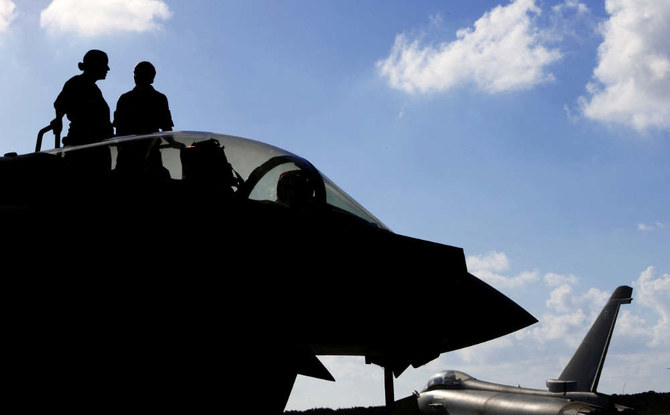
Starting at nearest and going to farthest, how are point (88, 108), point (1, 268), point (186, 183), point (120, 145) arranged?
point (1, 268) < point (186, 183) < point (120, 145) < point (88, 108)

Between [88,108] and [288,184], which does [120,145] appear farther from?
[88,108]

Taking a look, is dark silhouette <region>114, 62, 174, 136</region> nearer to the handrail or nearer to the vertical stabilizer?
the handrail

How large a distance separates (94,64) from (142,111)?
38.9 inches

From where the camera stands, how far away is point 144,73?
8.27 meters

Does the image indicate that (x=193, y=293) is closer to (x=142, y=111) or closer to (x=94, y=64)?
(x=142, y=111)

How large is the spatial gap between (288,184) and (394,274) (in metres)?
1.03

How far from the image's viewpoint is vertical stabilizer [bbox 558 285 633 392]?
34875mm

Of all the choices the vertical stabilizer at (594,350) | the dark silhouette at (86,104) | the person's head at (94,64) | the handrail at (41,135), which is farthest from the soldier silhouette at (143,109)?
the vertical stabilizer at (594,350)

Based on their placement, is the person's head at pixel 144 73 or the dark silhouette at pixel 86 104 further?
the person's head at pixel 144 73

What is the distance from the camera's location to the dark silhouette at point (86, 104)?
8.10 m

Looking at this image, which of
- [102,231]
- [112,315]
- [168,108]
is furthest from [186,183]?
[168,108]

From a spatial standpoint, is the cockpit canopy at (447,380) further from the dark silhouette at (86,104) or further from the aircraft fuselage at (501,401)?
the dark silhouette at (86,104)

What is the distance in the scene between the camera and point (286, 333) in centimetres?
440

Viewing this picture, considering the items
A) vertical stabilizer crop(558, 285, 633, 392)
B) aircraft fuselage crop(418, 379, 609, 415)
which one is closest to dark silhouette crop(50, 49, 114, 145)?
aircraft fuselage crop(418, 379, 609, 415)
